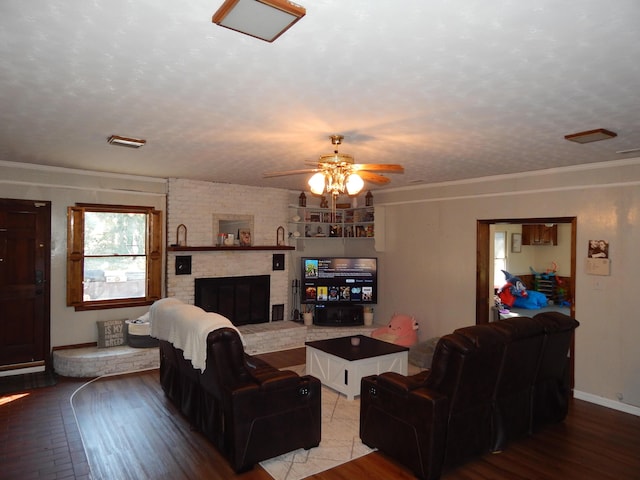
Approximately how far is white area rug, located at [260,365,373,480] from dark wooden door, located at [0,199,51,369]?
3.93m

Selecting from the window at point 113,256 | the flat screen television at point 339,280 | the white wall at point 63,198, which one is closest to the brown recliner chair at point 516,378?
the flat screen television at point 339,280

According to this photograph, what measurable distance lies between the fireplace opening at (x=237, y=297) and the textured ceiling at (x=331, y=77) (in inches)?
117

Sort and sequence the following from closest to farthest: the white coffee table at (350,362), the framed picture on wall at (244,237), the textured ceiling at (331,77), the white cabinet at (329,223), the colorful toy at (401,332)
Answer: the textured ceiling at (331,77) → the white coffee table at (350,362) → the colorful toy at (401,332) → the framed picture on wall at (244,237) → the white cabinet at (329,223)

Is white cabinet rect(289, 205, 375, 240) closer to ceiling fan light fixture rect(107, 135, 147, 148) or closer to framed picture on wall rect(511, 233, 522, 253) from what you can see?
ceiling fan light fixture rect(107, 135, 147, 148)

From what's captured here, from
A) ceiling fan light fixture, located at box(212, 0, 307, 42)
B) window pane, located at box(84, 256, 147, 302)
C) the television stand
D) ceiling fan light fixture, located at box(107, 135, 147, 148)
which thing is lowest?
the television stand

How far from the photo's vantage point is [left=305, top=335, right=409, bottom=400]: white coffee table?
4.78 meters

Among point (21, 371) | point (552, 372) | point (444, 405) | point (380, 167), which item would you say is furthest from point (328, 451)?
point (21, 371)

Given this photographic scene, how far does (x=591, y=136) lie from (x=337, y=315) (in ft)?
16.3

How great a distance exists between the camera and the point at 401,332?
6789mm

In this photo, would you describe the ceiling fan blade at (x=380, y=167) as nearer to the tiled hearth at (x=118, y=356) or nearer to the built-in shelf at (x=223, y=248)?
the tiled hearth at (x=118, y=356)

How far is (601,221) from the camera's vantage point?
4.81 meters

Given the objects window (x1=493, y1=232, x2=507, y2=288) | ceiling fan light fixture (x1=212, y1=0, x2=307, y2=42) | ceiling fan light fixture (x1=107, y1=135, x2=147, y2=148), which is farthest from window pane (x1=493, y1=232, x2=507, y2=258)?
ceiling fan light fixture (x1=212, y1=0, x2=307, y2=42)

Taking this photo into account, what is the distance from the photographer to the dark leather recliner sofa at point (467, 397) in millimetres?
3119

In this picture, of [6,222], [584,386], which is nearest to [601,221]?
[584,386]
